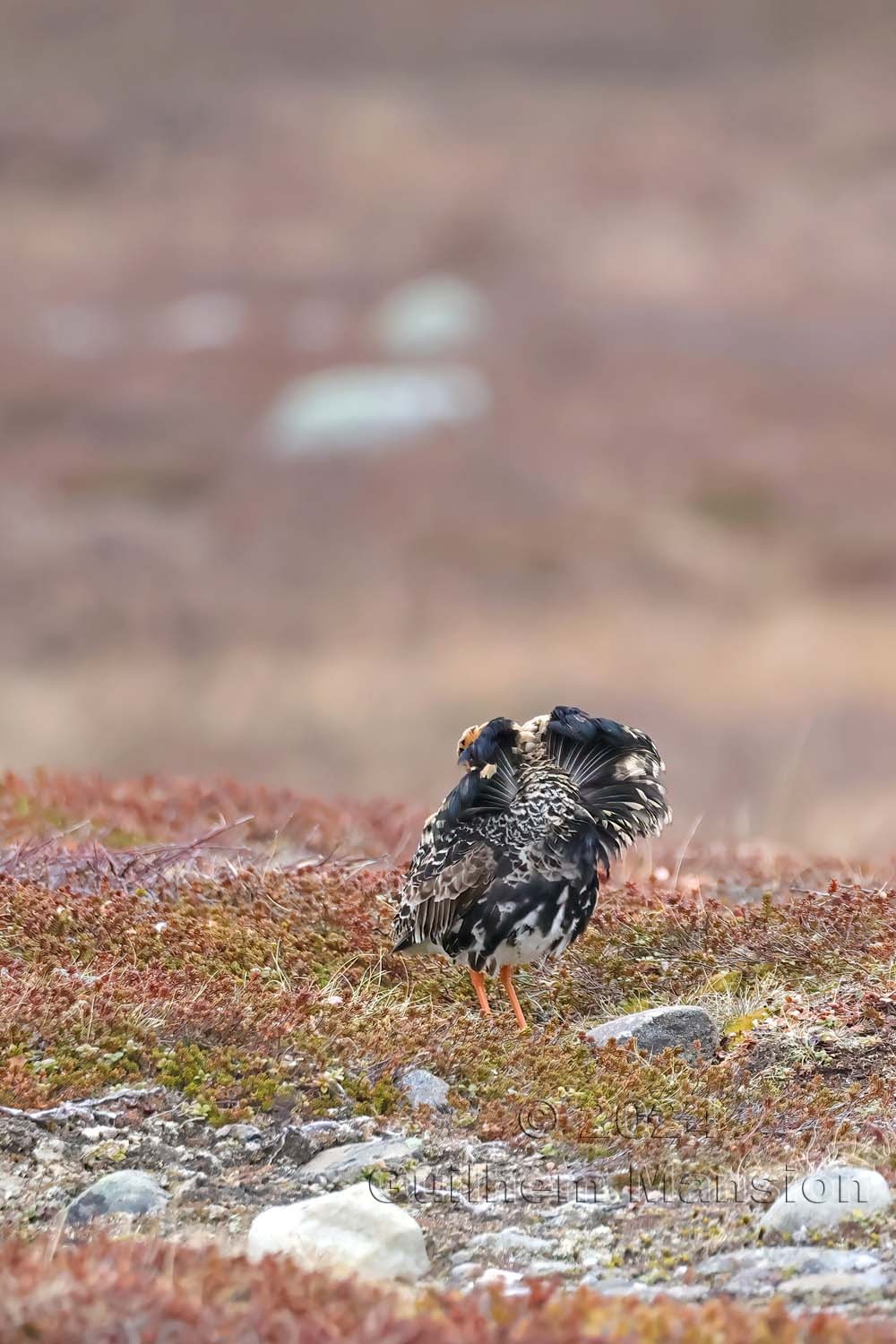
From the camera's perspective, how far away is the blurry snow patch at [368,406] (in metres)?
31.0

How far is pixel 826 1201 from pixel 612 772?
2783 mm

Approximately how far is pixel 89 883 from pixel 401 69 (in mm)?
36944

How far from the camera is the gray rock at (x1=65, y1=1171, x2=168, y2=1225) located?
5.18 meters

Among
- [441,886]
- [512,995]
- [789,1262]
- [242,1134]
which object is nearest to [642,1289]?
[789,1262]

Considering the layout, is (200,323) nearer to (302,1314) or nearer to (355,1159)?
(355,1159)

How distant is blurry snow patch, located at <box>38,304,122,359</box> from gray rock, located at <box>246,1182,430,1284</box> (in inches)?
1228

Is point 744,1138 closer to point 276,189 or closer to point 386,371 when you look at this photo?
point 386,371

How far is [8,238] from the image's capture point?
130 feet

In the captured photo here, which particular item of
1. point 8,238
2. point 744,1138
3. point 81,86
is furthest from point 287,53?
point 744,1138

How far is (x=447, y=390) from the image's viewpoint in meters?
32.2

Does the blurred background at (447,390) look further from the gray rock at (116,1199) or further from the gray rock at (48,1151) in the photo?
the gray rock at (116,1199)

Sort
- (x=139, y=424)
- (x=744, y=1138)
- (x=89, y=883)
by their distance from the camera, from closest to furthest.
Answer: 1. (x=744, y=1138)
2. (x=89, y=883)
3. (x=139, y=424)

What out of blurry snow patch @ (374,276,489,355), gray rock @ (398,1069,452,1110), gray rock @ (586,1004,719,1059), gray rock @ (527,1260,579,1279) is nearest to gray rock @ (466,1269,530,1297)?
gray rock @ (527,1260,579,1279)

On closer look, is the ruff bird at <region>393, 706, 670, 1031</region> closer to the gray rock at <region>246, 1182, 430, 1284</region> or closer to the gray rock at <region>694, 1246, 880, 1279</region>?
the gray rock at <region>246, 1182, 430, 1284</region>
